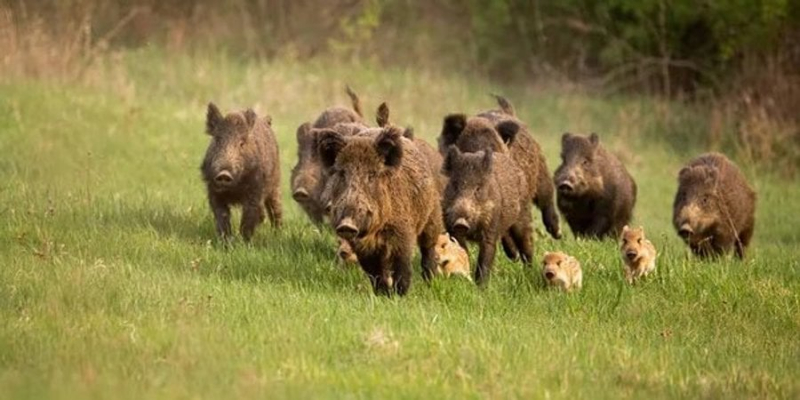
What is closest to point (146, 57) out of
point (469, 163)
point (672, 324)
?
point (469, 163)

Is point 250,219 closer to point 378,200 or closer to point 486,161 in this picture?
point 486,161

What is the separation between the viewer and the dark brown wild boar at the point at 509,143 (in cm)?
1274

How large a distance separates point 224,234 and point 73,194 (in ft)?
7.28

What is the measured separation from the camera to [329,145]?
10328mm

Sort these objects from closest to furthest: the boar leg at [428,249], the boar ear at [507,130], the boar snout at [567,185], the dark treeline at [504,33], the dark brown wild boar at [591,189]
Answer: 1. the boar leg at [428,249]
2. the boar ear at [507,130]
3. the boar snout at [567,185]
4. the dark brown wild boar at [591,189]
5. the dark treeline at [504,33]

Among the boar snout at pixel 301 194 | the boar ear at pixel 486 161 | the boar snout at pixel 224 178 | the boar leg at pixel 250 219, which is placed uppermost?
the boar ear at pixel 486 161

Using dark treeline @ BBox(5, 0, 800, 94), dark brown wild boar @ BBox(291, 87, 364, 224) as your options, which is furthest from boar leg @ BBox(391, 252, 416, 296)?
dark treeline @ BBox(5, 0, 800, 94)

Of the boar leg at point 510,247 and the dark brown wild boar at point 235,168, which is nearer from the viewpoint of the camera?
the dark brown wild boar at point 235,168

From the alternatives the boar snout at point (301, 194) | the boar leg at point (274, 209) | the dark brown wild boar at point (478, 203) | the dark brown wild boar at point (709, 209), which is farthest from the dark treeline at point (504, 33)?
the dark brown wild boar at point (478, 203)

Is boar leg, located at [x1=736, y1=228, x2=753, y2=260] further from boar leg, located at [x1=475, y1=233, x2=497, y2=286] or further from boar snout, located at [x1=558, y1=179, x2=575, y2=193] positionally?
boar leg, located at [x1=475, y1=233, x2=497, y2=286]

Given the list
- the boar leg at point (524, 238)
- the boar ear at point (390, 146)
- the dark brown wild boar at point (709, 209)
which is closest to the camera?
the boar ear at point (390, 146)

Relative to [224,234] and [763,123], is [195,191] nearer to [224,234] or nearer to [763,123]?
[224,234]

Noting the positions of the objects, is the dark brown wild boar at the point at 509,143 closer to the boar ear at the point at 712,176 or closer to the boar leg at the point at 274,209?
the boar ear at the point at 712,176

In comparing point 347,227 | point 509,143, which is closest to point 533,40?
point 509,143
